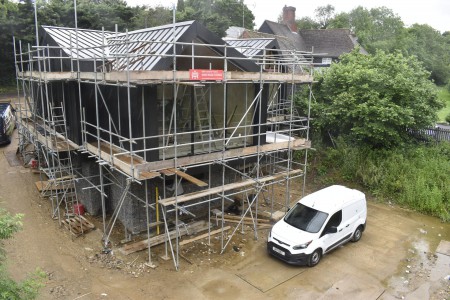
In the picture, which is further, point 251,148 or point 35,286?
point 251,148

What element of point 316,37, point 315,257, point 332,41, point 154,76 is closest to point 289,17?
point 316,37

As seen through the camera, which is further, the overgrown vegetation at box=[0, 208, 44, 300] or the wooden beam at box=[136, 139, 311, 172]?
the wooden beam at box=[136, 139, 311, 172]

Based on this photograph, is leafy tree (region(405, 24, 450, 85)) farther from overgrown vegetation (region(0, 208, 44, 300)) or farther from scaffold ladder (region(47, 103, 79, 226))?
overgrown vegetation (region(0, 208, 44, 300))

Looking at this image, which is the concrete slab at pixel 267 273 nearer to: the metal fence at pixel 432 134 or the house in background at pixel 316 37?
the metal fence at pixel 432 134

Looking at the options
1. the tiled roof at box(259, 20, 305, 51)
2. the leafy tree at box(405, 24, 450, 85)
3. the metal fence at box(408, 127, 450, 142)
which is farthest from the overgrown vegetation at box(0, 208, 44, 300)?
the leafy tree at box(405, 24, 450, 85)

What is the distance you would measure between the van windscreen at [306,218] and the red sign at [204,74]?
4.81 m

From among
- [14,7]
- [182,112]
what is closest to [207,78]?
[182,112]

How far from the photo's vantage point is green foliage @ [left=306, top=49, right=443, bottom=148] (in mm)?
16141

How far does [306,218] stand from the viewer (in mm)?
11289

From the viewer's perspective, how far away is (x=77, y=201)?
1388 centimetres

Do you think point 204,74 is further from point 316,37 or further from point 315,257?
point 316,37

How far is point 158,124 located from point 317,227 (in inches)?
224

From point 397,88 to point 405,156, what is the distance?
3.27 meters

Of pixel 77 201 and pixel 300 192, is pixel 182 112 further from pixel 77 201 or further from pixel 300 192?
pixel 300 192
